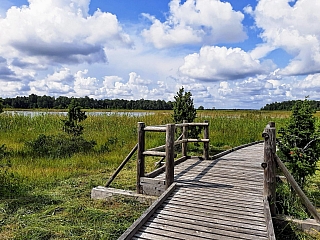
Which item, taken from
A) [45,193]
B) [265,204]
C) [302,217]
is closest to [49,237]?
[45,193]

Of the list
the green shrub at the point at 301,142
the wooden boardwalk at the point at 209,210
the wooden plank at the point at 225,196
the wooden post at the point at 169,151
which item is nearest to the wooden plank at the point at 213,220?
the wooden boardwalk at the point at 209,210

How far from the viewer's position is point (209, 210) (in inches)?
173

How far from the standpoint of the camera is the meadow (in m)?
4.57

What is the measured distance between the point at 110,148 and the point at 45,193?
569 centimetres

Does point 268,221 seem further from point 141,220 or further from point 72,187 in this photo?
point 72,187

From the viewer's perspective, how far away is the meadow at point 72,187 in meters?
4.57

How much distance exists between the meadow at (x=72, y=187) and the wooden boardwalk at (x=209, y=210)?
71cm

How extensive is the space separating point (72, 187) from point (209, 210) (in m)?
3.93

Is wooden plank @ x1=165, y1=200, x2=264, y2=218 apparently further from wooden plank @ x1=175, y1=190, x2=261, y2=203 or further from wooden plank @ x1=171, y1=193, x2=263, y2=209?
wooden plank @ x1=175, y1=190, x2=261, y2=203

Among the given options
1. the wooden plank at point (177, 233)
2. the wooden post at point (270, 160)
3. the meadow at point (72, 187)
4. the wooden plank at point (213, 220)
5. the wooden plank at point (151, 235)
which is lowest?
the meadow at point (72, 187)

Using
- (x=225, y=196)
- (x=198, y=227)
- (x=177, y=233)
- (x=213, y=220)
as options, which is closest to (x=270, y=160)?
(x=225, y=196)

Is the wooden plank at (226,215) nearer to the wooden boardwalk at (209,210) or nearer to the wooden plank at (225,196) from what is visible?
the wooden boardwalk at (209,210)

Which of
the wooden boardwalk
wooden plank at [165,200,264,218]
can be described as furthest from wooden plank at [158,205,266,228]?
wooden plank at [165,200,264,218]

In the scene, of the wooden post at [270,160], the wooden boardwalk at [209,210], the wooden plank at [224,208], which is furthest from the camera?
the wooden post at [270,160]
